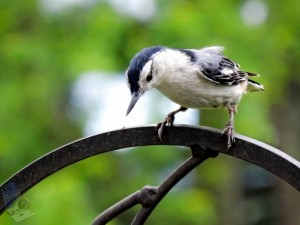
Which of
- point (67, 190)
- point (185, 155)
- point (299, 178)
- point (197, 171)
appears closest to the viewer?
point (299, 178)

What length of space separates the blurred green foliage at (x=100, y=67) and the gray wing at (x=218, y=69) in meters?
2.48

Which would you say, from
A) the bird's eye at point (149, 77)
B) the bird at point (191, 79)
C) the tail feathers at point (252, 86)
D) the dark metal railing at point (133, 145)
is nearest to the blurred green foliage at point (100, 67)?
the tail feathers at point (252, 86)

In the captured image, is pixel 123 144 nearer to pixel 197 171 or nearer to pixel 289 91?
pixel 197 171

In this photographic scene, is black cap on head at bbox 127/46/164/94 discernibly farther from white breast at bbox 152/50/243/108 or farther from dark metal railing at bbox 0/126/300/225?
dark metal railing at bbox 0/126/300/225

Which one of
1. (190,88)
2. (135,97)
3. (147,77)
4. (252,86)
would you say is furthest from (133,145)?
(252,86)

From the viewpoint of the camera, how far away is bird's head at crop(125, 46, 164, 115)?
10.5 ft

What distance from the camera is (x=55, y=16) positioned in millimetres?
6961

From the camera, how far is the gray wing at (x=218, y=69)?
3.55 metres

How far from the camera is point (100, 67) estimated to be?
629cm

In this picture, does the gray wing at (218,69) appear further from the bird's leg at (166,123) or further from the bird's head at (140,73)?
the bird's head at (140,73)

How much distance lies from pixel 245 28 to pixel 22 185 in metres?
4.57

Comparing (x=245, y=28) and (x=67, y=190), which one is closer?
(x=67, y=190)

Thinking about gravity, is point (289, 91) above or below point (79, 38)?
below

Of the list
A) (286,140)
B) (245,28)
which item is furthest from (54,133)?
(286,140)
